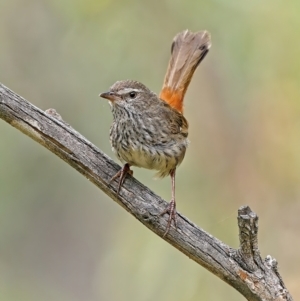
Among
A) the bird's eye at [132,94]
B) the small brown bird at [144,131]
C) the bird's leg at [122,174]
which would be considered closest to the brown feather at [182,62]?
the small brown bird at [144,131]

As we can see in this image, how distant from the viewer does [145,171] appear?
5.57m

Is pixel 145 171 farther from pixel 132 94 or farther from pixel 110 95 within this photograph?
pixel 110 95

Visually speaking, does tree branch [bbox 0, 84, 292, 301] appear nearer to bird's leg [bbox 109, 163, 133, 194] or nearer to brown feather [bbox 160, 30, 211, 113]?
bird's leg [bbox 109, 163, 133, 194]

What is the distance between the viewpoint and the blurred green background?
4.78 m

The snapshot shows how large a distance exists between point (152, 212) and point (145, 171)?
1.88 metres

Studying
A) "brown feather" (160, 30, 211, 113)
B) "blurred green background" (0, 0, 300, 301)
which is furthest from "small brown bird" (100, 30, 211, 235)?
"blurred green background" (0, 0, 300, 301)

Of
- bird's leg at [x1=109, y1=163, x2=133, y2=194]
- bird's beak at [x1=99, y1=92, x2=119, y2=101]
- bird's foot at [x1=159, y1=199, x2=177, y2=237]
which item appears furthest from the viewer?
bird's beak at [x1=99, y1=92, x2=119, y2=101]

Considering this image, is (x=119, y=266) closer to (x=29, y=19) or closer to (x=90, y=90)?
(x=90, y=90)

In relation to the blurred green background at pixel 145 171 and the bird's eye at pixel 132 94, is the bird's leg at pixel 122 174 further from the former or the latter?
the blurred green background at pixel 145 171

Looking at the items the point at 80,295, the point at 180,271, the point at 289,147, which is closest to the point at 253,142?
the point at 289,147

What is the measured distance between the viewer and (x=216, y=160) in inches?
216

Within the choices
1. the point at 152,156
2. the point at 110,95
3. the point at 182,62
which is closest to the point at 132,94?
the point at 110,95

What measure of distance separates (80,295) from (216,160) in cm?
212

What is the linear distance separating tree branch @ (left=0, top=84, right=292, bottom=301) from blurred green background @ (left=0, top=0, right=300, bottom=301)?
3.31 feet
